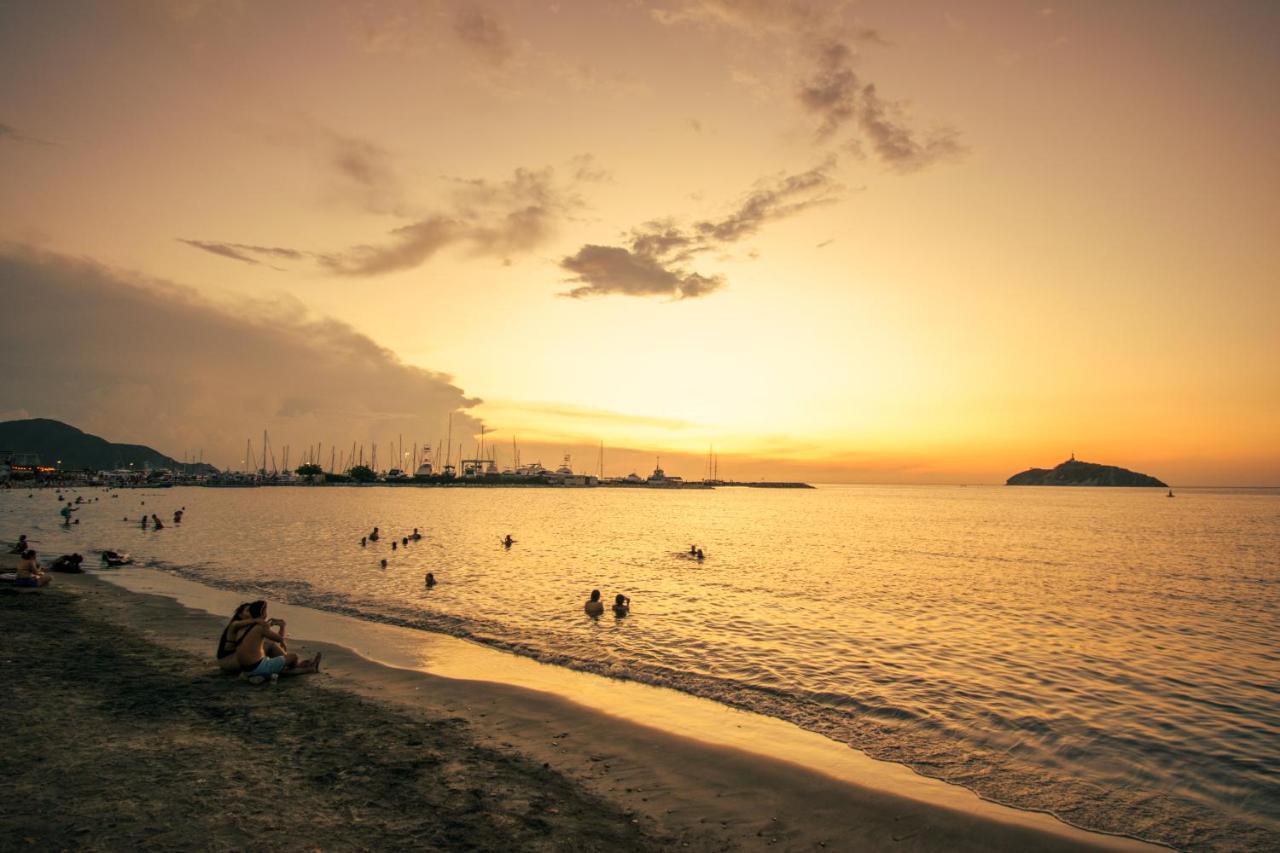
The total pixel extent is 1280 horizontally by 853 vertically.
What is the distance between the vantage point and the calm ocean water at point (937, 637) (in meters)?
12.9

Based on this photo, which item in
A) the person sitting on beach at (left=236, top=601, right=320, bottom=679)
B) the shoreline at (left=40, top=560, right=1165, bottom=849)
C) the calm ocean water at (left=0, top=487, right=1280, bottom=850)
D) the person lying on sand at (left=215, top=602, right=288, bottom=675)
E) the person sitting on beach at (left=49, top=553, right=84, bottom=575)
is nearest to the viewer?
the shoreline at (left=40, top=560, right=1165, bottom=849)

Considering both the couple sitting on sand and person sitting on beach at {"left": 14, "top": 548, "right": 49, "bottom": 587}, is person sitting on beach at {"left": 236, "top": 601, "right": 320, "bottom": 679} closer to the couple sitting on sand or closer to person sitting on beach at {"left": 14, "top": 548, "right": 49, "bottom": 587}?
the couple sitting on sand

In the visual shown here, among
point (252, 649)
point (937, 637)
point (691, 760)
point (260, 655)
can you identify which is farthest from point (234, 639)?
point (937, 637)

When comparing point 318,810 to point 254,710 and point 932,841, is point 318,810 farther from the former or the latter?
point 932,841

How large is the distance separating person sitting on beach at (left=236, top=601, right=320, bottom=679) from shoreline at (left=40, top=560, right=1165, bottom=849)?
135 cm

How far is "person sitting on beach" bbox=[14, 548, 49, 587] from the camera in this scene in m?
25.6

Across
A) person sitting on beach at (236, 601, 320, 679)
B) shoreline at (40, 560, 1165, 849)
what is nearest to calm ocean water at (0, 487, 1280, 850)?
shoreline at (40, 560, 1165, 849)

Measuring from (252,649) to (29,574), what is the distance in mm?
18669

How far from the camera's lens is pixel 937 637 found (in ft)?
81.5

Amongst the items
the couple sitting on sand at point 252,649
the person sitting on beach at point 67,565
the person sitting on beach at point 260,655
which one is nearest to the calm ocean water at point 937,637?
the person sitting on beach at point 67,565

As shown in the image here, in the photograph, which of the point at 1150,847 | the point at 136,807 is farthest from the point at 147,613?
the point at 1150,847

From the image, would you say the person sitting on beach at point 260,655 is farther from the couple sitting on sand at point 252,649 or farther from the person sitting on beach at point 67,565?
the person sitting on beach at point 67,565

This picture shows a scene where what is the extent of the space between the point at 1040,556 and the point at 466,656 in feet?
190

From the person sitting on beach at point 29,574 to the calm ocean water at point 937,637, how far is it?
7.53 meters
